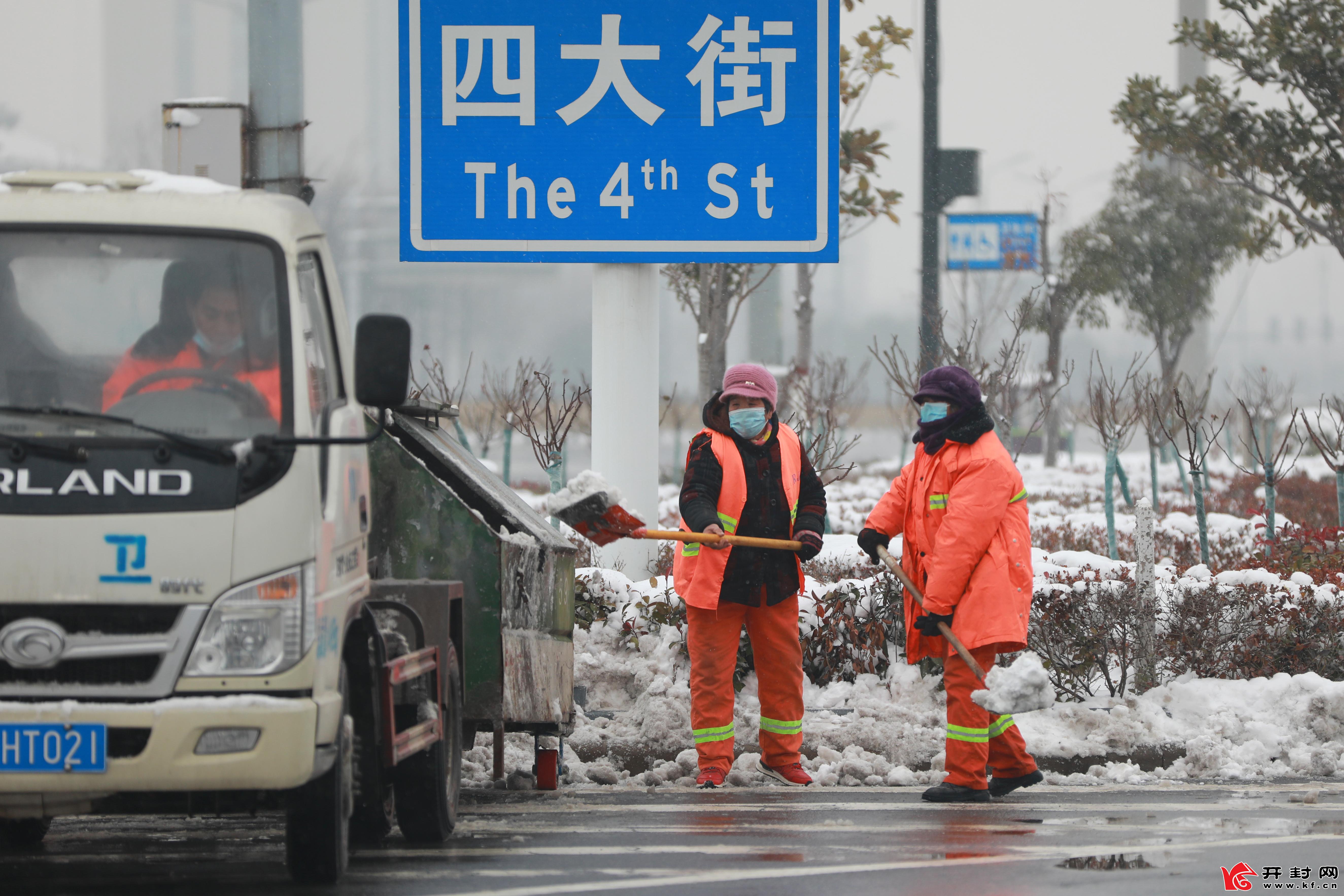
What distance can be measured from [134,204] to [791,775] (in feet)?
12.3

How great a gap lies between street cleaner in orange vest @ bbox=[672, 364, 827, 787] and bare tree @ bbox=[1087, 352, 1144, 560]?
757cm

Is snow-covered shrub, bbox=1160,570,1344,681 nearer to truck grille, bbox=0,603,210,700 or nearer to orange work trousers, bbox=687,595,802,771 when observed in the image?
orange work trousers, bbox=687,595,802,771

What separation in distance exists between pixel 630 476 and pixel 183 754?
5341 mm

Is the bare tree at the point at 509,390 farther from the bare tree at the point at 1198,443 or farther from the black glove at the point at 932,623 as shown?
the black glove at the point at 932,623

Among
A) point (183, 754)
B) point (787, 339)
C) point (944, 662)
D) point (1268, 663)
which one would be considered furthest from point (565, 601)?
point (787, 339)

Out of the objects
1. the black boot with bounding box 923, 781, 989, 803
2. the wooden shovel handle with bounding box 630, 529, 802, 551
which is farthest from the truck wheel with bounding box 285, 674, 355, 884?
the black boot with bounding box 923, 781, 989, 803

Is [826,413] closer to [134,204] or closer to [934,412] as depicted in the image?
[934,412]

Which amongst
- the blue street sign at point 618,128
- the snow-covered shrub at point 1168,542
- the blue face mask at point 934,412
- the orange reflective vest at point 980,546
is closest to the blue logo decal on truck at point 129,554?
the orange reflective vest at point 980,546

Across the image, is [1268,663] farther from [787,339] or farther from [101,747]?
[787,339]

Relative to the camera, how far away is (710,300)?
→ 16.7m

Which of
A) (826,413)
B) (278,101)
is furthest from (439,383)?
(278,101)

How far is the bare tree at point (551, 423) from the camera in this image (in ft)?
36.7

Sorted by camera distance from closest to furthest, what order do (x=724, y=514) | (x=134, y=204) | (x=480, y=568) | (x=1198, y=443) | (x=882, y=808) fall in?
(x=134, y=204), (x=480, y=568), (x=882, y=808), (x=724, y=514), (x=1198, y=443)

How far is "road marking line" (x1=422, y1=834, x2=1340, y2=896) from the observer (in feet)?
14.9
